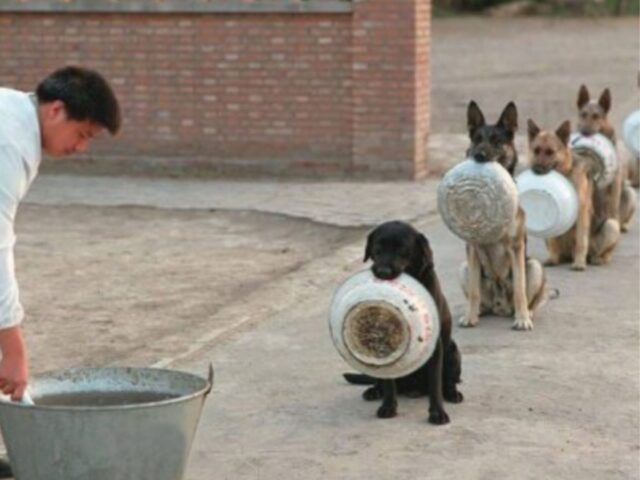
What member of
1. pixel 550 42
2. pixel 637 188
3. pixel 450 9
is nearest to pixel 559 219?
pixel 637 188

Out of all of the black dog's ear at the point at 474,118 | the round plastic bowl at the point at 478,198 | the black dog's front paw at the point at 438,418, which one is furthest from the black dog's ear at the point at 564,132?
the black dog's front paw at the point at 438,418

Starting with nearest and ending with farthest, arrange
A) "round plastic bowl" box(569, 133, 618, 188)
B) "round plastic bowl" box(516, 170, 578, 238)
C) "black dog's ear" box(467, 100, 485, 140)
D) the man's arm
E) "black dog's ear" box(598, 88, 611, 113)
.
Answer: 1. the man's arm
2. "black dog's ear" box(467, 100, 485, 140)
3. "round plastic bowl" box(516, 170, 578, 238)
4. "round plastic bowl" box(569, 133, 618, 188)
5. "black dog's ear" box(598, 88, 611, 113)

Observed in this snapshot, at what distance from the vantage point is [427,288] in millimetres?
7840

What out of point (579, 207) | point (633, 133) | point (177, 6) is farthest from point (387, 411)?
point (177, 6)

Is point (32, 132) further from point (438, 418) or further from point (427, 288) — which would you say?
point (438, 418)

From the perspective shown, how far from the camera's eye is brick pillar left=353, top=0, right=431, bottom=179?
1623 centimetres

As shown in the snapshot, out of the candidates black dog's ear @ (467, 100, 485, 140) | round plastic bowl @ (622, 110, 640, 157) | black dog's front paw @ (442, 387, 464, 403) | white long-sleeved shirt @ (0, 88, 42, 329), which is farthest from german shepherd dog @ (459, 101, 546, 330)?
round plastic bowl @ (622, 110, 640, 157)

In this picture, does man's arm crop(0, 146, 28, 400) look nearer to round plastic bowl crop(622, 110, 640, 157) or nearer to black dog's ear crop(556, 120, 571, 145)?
black dog's ear crop(556, 120, 571, 145)

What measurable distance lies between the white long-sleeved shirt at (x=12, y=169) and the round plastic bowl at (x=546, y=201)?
6.21m

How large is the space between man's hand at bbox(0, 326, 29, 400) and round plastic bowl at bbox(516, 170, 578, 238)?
19.9 feet

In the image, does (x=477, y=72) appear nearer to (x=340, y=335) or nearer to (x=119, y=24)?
(x=119, y=24)

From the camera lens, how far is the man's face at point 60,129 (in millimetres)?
5520

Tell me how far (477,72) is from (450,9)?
13.9m

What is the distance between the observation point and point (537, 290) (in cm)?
1012
